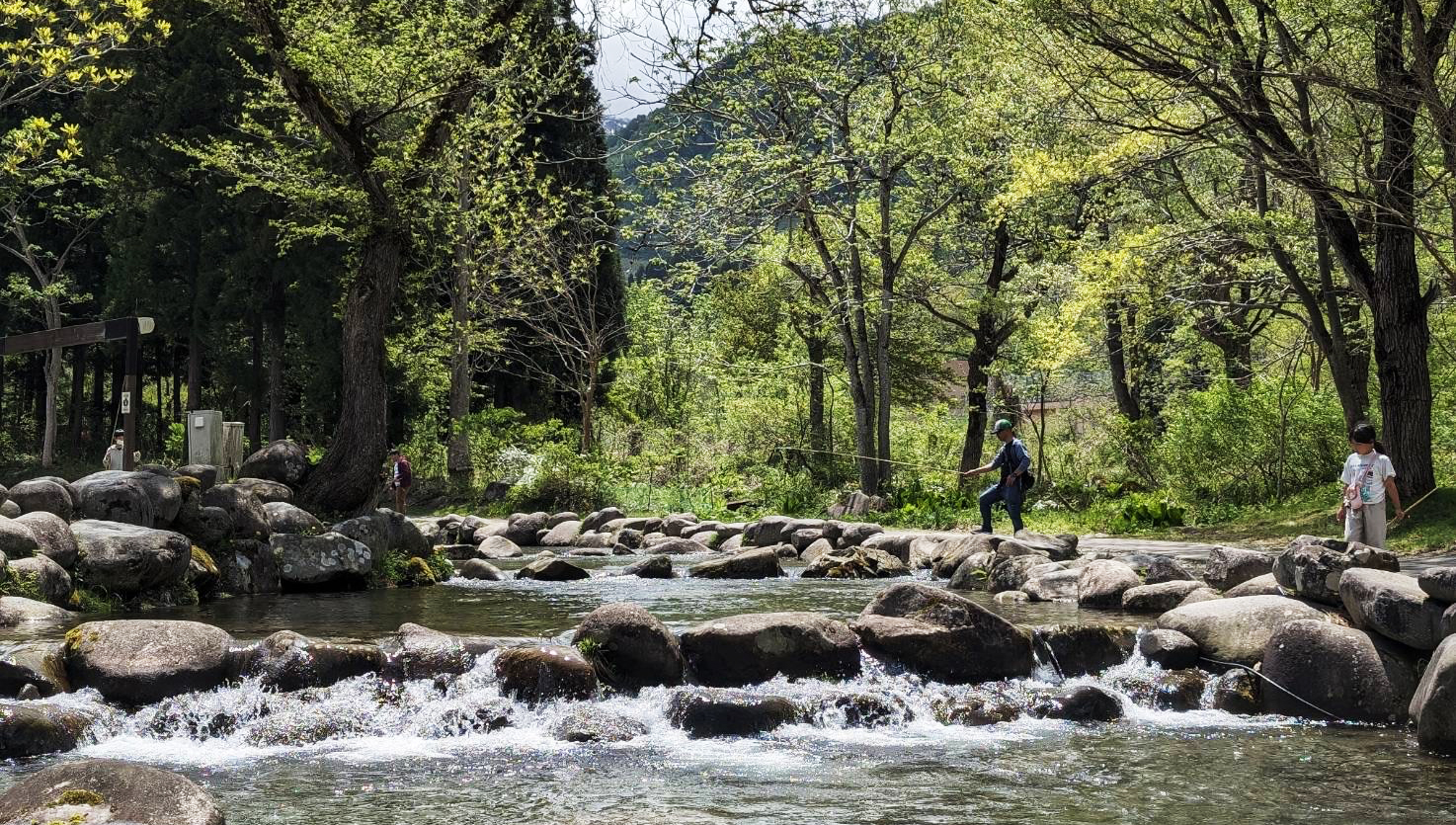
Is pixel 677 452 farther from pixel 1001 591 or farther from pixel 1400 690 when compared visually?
pixel 1400 690

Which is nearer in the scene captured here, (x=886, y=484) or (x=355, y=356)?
(x=355, y=356)

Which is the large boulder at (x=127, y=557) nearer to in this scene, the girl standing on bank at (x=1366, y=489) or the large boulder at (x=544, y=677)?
the large boulder at (x=544, y=677)

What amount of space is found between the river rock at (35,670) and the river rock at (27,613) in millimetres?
1919

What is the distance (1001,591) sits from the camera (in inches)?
536

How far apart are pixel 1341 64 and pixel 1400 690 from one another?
690 centimetres

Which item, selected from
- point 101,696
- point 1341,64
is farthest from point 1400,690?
point 101,696

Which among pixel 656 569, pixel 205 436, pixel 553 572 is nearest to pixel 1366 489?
pixel 656 569

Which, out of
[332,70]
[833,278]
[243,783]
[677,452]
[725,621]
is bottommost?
[243,783]

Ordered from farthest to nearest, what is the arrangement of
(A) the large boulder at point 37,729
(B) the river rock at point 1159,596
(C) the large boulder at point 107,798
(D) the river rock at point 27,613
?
(B) the river rock at point 1159,596 < (D) the river rock at point 27,613 < (A) the large boulder at point 37,729 < (C) the large boulder at point 107,798

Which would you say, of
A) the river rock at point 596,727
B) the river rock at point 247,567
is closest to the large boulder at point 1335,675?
the river rock at point 596,727

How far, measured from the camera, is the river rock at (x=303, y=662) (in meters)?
8.65

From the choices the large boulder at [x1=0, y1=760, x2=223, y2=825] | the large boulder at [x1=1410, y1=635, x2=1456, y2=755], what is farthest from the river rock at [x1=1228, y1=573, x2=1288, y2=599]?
the large boulder at [x1=0, y1=760, x2=223, y2=825]

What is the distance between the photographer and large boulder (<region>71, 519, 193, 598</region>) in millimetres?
12227

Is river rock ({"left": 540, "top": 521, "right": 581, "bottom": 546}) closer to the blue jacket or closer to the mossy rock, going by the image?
the mossy rock
